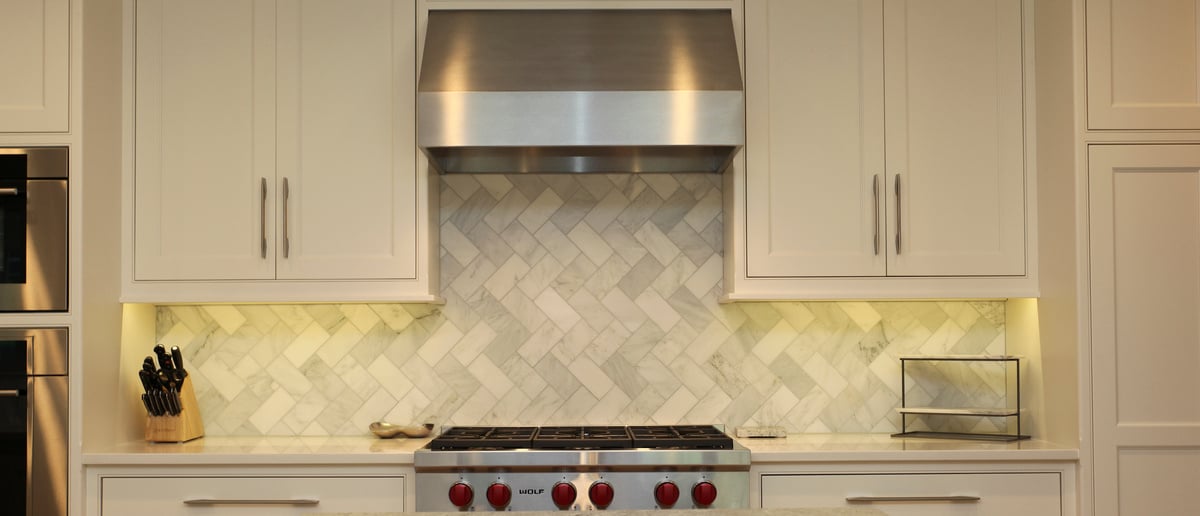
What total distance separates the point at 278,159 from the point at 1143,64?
2585mm

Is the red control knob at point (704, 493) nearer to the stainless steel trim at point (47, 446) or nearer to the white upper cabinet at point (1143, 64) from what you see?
the white upper cabinet at point (1143, 64)

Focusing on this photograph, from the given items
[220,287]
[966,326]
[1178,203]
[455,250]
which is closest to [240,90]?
[220,287]

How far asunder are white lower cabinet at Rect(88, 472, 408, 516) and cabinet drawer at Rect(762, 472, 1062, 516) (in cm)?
111

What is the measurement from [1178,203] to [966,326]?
0.79 m

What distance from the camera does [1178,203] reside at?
2.88 metres

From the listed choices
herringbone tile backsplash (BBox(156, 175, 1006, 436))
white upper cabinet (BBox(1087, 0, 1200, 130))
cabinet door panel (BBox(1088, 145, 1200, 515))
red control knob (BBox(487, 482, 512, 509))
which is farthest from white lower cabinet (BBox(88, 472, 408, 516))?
white upper cabinet (BBox(1087, 0, 1200, 130))

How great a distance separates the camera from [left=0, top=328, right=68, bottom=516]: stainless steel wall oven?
2842mm

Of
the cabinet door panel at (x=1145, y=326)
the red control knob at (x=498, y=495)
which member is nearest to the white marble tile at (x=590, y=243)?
the red control knob at (x=498, y=495)

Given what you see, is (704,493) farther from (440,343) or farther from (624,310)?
(440,343)

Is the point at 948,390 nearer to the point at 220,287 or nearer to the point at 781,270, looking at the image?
→ the point at 781,270

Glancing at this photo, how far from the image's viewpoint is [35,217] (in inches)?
114

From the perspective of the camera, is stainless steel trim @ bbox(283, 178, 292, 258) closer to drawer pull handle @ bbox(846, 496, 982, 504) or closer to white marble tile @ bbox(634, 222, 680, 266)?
white marble tile @ bbox(634, 222, 680, 266)

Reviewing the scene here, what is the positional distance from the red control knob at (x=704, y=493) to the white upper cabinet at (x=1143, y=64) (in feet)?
4.94

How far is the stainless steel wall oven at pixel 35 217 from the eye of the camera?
2.89 metres
